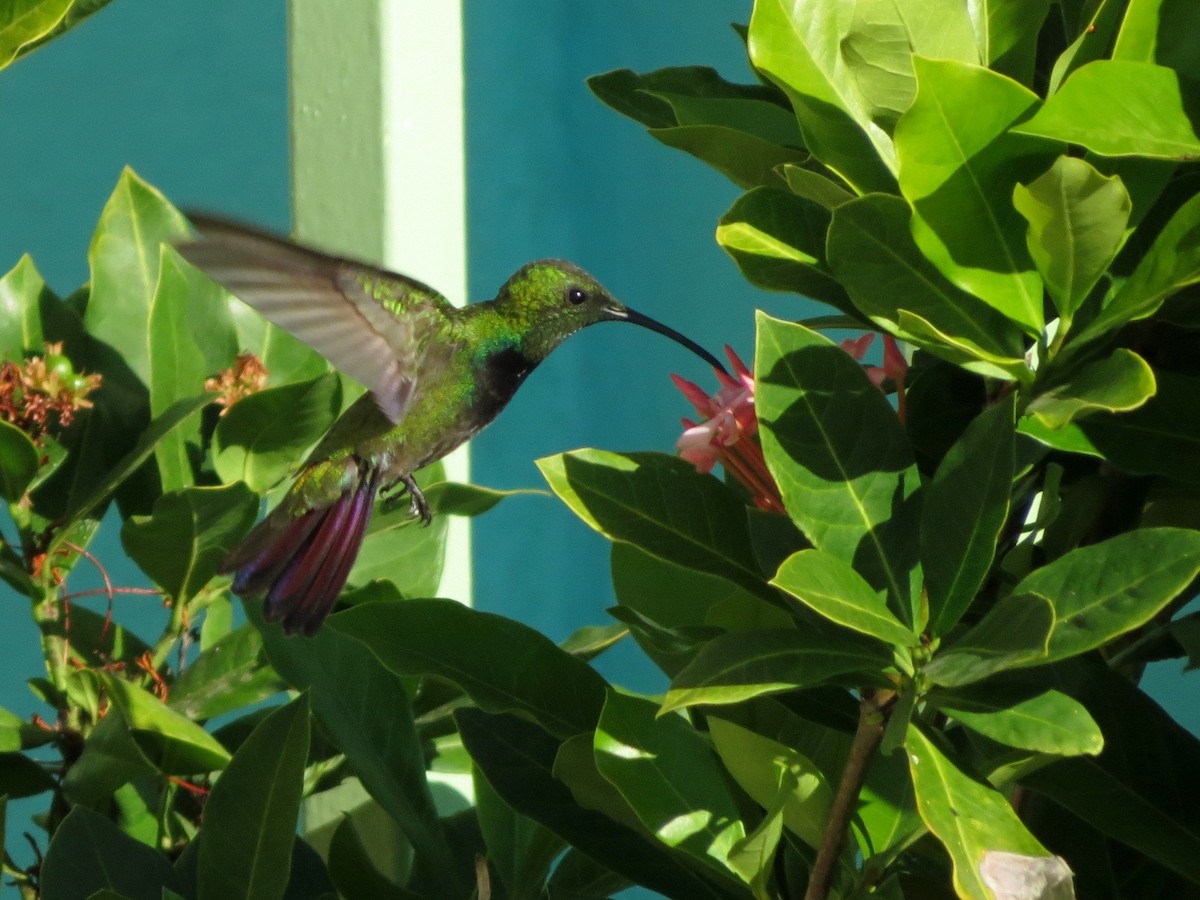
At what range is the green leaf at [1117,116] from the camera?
0.72m

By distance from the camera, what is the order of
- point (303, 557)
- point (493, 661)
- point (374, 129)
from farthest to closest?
point (374, 129) → point (303, 557) → point (493, 661)

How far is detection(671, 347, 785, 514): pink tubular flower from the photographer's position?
0.91m

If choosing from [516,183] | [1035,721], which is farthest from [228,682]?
[516,183]

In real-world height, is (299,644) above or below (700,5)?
below

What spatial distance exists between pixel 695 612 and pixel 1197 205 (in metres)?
0.49

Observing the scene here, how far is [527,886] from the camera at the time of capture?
1162 millimetres

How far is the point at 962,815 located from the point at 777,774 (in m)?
0.16

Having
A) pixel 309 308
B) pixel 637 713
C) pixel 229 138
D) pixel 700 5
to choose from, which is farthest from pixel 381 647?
pixel 229 138

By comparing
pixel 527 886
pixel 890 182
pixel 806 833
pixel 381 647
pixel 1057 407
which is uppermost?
pixel 890 182

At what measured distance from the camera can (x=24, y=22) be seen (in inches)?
40.5

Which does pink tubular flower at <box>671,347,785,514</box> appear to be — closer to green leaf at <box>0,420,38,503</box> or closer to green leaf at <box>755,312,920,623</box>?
green leaf at <box>755,312,920,623</box>

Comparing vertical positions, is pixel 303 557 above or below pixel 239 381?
below

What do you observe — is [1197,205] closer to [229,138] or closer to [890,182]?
[890,182]

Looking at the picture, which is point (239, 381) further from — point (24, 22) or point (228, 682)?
point (24, 22)
